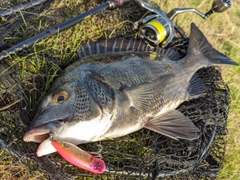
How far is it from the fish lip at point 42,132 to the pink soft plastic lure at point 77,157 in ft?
0.35

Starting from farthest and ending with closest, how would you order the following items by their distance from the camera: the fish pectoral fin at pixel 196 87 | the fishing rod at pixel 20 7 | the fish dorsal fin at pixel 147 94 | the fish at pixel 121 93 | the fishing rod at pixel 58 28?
1. the fish pectoral fin at pixel 196 87
2. the fishing rod at pixel 20 7
3. the fish dorsal fin at pixel 147 94
4. the fishing rod at pixel 58 28
5. the fish at pixel 121 93

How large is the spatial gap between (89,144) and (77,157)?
1.56 ft

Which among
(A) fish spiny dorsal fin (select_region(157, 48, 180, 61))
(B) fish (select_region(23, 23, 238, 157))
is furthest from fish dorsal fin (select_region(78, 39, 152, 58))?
(A) fish spiny dorsal fin (select_region(157, 48, 180, 61))

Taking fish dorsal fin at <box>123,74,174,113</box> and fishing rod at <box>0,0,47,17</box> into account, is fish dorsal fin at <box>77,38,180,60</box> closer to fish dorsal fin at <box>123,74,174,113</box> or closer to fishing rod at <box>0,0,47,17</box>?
fish dorsal fin at <box>123,74,174,113</box>

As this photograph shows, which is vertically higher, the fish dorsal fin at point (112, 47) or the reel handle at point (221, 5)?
the reel handle at point (221, 5)

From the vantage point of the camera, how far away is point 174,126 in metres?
3.38

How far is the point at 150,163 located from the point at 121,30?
1.96 metres

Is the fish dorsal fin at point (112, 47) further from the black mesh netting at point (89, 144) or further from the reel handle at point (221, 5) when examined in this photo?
the reel handle at point (221, 5)

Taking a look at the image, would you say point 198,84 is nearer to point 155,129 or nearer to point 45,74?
point 155,129

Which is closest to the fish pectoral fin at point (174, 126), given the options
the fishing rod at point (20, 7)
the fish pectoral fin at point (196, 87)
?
the fish pectoral fin at point (196, 87)

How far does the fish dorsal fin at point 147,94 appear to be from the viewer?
10.5 feet

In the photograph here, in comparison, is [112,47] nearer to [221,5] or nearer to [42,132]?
[42,132]

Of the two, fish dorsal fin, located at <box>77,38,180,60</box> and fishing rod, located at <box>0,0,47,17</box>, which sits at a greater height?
fishing rod, located at <box>0,0,47,17</box>

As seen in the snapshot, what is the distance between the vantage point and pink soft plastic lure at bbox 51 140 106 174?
8.26 feet
